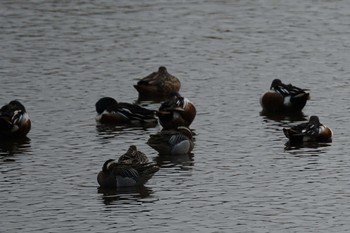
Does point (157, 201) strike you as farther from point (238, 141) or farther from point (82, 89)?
point (82, 89)

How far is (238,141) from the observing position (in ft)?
59.1

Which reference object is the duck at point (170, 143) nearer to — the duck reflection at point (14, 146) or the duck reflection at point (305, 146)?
the duck reflection at point (305, 146)

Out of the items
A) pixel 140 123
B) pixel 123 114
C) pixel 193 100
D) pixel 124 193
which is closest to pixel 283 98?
pixel 193 100

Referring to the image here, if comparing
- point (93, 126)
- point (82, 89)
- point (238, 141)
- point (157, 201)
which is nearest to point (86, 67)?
point (82, 89)

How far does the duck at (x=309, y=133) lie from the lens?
17.9 metres

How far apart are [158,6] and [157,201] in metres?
15.1

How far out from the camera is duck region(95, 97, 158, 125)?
63.5ft

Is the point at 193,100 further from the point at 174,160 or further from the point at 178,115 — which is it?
the point at 174,160

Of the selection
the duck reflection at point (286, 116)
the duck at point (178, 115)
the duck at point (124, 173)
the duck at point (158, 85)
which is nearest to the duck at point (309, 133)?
the duck at point (178, 115)

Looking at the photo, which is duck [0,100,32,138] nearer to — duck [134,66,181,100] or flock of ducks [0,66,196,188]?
flock of ducks [0,66,196,188]

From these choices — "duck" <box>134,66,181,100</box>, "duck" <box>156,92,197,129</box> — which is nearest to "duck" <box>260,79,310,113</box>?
"duck" <box>156,92,197,129</box>

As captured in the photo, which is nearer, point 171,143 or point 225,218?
point 225,218

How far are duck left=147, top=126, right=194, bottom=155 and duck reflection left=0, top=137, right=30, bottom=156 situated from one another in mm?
1853

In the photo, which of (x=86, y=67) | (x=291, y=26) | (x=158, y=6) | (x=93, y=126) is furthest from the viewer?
(x=158, y=6)
